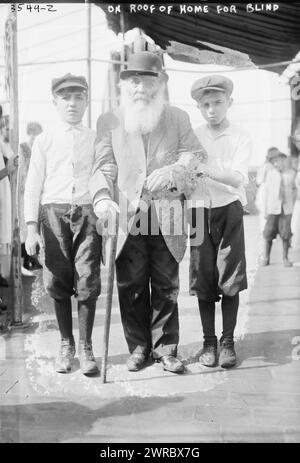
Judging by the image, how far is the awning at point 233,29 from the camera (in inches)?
114

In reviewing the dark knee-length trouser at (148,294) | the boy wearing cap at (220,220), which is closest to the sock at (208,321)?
the boy wearing cap at (220,220)

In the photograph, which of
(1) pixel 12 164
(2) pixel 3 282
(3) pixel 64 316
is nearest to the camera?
(3) pixel 64 316

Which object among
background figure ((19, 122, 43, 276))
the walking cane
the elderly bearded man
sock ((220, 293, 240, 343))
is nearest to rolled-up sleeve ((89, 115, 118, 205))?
the elderly bearded man

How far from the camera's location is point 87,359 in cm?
314

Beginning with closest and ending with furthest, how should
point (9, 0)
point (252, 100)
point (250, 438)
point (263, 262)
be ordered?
point (250, 438) < point (9, 0) < point (252, 100) < point (263, 262)

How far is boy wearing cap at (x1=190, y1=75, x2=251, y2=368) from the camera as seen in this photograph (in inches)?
121

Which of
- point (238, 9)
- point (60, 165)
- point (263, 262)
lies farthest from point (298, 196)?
point (60, 165)

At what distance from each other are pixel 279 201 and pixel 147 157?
2.58 ft

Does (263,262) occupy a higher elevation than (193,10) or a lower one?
lower

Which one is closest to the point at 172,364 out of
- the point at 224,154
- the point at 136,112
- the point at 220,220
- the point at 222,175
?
the point at 220,220

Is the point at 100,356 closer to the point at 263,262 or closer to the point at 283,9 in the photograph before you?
the point at 263,262

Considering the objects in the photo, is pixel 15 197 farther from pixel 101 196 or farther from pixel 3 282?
pixel 101 196

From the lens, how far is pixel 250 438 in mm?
2568

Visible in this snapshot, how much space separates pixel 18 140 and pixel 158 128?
80 cm
